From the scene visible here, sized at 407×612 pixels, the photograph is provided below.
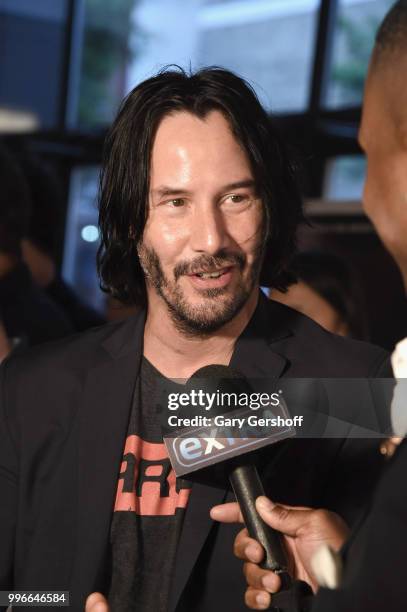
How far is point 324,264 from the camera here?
2.94 metres

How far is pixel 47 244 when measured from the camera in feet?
10.1

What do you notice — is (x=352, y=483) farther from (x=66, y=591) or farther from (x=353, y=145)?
(x=353, y=145)

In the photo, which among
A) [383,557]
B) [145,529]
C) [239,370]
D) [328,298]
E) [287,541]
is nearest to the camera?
[383,557]

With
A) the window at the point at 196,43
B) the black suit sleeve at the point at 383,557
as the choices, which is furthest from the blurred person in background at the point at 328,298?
the window at the point at 196,43

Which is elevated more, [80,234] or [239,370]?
[239,370]

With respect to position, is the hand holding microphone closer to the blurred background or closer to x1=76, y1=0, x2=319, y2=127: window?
the blurred background

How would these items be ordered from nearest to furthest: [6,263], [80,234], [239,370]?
[239,370] < [6,263] < [80,234]

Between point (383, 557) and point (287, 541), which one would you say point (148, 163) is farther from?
point (383, 557)

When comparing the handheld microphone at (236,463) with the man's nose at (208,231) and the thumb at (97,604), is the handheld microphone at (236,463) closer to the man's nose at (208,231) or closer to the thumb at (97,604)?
the thumb at (97,604)

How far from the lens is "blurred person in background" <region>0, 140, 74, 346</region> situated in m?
2.42

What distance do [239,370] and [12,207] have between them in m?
1.07

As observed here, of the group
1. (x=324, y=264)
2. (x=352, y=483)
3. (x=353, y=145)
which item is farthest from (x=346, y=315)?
(x=353, y=145)

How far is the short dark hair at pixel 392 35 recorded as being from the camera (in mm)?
936

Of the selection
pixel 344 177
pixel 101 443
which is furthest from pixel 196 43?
pixel 101 443
